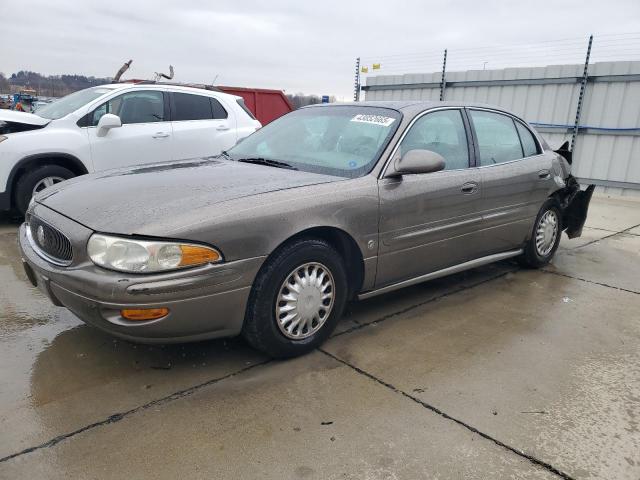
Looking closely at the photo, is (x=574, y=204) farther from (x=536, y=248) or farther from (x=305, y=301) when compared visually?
(x=305, y=301)

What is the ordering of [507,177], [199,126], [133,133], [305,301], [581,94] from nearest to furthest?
[305,301] → [507,177] → [133,133] → [199,126] → [581,94]

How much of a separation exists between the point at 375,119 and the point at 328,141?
0.37 meters

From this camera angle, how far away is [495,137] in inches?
173

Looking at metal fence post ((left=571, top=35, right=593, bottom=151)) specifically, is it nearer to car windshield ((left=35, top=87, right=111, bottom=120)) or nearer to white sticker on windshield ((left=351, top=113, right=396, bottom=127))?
white sticker on windshield ((left=351, top=113, right=396, bottom=127))

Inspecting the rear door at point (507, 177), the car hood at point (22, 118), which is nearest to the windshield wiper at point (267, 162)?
the rear door at point (507, 177)

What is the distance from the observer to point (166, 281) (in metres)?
2.47

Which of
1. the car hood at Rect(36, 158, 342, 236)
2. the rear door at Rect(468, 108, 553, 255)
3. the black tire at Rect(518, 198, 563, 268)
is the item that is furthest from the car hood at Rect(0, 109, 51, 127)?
the black tire at Rect(518, 198, 563, 268)

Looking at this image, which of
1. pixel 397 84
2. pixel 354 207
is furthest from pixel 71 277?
pixel 397 84

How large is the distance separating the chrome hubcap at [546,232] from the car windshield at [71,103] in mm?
5239

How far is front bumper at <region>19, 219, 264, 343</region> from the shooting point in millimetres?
2449

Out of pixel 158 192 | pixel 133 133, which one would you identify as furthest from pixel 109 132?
pixel 158 192

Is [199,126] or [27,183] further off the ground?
[199,126]

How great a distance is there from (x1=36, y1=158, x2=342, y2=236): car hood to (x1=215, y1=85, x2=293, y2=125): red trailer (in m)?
8.38

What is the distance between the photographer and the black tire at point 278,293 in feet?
9.20
